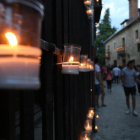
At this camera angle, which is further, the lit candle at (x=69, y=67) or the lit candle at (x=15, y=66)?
the lit candle at (x=69, y=67)

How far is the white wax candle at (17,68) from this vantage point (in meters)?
0.47

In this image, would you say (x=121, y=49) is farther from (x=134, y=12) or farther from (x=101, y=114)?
(x=101, y=114)

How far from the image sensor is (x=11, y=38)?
47cm

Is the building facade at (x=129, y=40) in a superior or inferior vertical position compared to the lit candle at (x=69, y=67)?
superior

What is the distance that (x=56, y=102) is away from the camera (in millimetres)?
1493

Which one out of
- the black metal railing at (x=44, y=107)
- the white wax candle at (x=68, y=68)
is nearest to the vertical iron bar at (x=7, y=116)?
the black metal railing at (x=44, y=107)

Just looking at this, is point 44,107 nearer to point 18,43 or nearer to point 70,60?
point 70,60

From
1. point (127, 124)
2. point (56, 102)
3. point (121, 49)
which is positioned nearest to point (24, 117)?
point (56, 102)

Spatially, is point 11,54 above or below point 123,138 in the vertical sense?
above

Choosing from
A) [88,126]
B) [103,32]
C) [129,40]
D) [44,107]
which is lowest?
[88,126]

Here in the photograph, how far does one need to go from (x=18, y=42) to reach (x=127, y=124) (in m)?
5.31

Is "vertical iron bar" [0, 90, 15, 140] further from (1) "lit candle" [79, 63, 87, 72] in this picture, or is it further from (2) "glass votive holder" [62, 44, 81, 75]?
(1) "lit candle" [79, 63, 87, 72]

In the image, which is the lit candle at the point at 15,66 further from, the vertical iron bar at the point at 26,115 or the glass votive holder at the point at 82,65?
the glass votive holder at the point at 82,65

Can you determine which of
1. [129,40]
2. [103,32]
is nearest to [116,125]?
[129,40]
